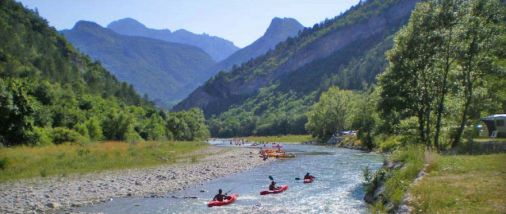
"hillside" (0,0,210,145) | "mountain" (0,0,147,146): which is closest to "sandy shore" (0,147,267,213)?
"mountain" (0,0,147,146)

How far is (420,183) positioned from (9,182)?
30.3 metres

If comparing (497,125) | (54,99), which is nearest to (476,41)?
(497,125)

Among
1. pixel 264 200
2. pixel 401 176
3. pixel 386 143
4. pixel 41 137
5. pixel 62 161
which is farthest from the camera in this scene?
pixel 386 143

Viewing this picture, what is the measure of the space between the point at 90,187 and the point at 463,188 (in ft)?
86.9

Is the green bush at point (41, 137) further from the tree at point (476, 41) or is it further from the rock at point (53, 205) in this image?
the tree at point (476, 41)

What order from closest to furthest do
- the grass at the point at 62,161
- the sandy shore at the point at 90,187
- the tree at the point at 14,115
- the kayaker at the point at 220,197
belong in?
the sandy shore at the point at 90,187 < the kayaker at the point at 220,197 < the grass at the point at 62,161 < the tree at the point at 14,115

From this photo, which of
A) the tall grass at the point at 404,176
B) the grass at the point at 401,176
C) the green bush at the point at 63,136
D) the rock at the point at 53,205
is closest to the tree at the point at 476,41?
the grass at the point at 401,176

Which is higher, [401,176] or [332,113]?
[332,113]

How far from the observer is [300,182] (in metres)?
41.3

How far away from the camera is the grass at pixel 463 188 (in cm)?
1656

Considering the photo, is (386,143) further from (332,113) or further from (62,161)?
(332,113)

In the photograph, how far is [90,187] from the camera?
112ft

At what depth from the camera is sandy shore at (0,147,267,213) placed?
27359 mm

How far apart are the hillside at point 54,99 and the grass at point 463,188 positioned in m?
46.1
